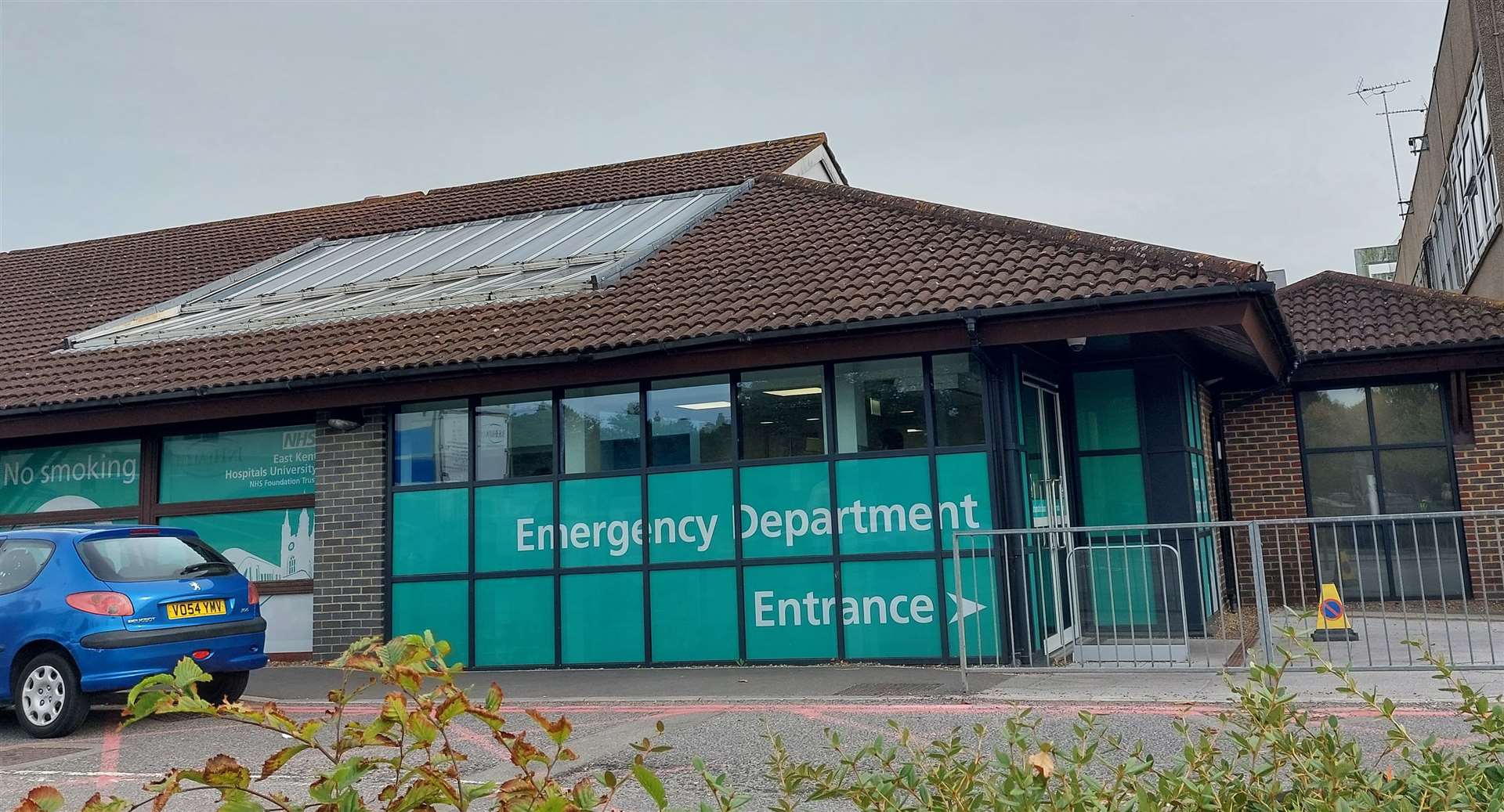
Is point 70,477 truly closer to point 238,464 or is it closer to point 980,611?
point 238,464

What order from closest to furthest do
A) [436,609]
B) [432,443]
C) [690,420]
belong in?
[690,420] → [436,609] → [432,443]

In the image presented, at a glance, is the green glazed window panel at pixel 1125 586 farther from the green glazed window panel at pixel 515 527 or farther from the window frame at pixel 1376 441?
the window frame at pixel 1376 441

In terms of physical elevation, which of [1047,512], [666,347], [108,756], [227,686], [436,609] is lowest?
[108,756]

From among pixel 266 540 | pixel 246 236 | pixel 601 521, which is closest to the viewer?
pixel 601 521

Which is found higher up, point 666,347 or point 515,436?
point 666,347

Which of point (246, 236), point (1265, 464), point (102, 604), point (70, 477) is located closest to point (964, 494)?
point (102, 604)

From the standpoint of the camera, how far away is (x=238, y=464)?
12.6 metres

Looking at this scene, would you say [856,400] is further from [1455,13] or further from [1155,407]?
[1455,13]

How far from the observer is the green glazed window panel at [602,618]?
35.3 feet

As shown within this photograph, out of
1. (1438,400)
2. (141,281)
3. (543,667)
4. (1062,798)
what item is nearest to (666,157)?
(141,281)

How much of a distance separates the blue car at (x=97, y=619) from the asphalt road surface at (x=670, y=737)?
35cm

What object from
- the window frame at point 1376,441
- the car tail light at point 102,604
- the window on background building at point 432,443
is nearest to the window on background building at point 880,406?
the window on background building at point 432,443

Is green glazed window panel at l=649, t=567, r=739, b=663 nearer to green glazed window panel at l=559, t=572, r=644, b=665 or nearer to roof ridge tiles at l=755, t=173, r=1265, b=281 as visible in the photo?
green glazed window panel at l=559, t=572, r=644, b=665

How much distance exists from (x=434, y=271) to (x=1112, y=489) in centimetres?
801
